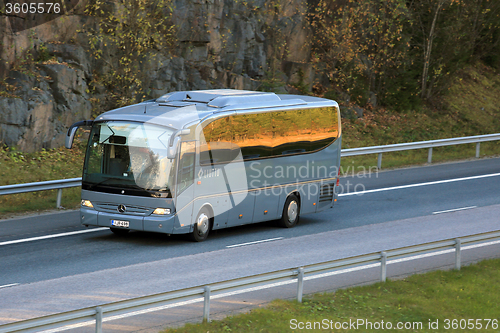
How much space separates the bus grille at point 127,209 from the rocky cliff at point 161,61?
8.49 meters

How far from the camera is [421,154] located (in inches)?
1204

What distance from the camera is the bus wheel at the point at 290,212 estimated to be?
17844mm

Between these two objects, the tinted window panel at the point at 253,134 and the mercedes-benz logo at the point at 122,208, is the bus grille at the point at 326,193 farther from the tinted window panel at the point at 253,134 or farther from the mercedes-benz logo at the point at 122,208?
the mercedes-benz logo at the point at 122,208

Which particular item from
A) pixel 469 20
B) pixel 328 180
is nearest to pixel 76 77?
pixel 328 180

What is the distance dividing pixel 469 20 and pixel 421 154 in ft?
38.3

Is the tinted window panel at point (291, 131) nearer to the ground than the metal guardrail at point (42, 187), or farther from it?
farther from it

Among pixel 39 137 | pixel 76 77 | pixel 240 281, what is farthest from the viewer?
pixel 76 77

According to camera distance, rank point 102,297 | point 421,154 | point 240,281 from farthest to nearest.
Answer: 1. point 421,154
2. point 102,297
3. point 240,281

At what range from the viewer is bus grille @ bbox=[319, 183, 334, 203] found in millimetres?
18734

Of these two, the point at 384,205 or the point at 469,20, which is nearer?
the point at 384,205

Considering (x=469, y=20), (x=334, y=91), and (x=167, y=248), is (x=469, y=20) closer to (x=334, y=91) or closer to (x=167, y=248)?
(x=334, y=91)

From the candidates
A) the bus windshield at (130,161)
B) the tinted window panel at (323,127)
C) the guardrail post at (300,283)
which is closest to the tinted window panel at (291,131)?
the tinted window panel at (323,127)

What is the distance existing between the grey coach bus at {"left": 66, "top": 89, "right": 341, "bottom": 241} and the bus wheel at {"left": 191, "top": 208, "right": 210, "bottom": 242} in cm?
2

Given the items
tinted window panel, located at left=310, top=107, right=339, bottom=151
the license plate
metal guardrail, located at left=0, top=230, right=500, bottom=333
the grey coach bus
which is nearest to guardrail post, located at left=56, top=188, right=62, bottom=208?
the grey coach bus
